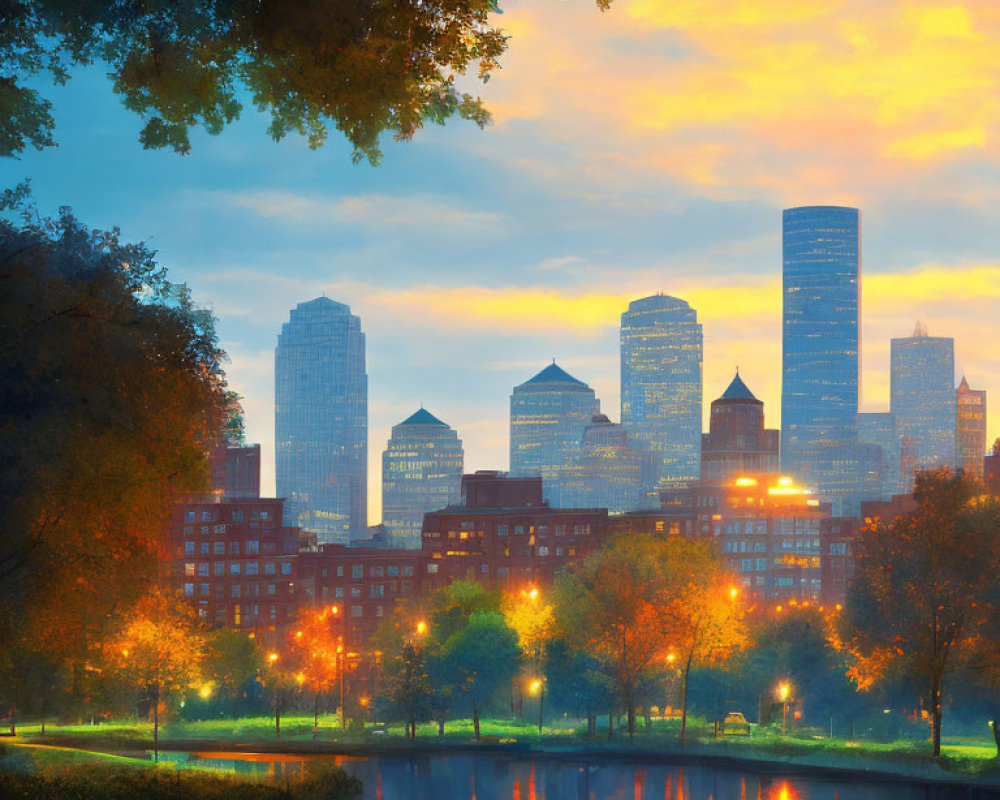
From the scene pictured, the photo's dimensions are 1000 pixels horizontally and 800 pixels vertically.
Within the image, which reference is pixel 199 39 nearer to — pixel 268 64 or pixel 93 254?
pixel 268 64

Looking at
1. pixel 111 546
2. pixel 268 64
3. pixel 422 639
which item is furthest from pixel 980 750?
pixel 268 64

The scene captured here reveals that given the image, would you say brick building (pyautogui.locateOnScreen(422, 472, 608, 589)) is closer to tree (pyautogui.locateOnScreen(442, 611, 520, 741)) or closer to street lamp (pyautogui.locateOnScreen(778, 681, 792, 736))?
street lamp (pyautogui.locateOnScreen(778, 681, 792, 736))

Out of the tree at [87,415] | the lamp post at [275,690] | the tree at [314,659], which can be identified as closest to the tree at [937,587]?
the lamp post at [275,690]

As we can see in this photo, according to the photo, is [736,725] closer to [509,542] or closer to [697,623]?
[697,623]

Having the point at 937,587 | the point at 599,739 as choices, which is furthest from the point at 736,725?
the point at 937,587

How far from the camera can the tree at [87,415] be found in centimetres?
2162

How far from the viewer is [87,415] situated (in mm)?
22297

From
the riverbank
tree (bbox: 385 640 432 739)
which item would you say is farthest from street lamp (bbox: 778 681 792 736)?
tree (bbox: 385 640 432 739)

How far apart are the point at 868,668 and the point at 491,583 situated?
3931 inches

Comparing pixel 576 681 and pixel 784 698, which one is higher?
pixel 576 681

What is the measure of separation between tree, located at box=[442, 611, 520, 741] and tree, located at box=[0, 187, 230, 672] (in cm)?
5256

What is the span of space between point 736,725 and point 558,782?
26556 millimetres

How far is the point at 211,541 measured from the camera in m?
142

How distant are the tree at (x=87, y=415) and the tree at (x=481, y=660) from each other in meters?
52.6
